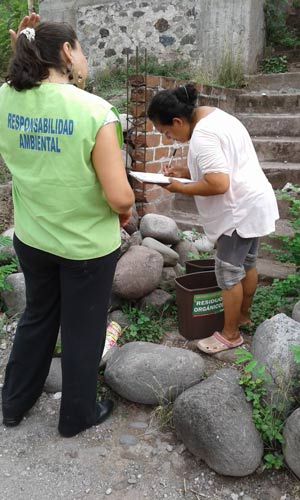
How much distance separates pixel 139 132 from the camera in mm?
3871

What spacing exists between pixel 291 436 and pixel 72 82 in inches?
66.0

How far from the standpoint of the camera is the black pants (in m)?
1.81

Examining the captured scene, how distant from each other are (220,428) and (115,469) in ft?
1.67

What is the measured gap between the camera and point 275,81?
5.71 m

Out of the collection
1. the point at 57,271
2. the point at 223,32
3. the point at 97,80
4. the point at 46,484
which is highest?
the point at 223,32

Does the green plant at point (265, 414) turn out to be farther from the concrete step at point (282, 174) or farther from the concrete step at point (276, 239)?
the concrete step at point (282, 174)

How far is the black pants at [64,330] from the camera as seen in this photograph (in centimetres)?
181

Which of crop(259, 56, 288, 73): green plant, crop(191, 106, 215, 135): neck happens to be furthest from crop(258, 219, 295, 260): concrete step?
crop(259, 56, 288, 73): green plant

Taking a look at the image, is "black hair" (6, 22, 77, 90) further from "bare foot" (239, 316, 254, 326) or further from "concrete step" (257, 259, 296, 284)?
"concrete step" (257, 259, 296, 284)

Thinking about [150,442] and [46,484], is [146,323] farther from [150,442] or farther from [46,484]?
[46,484]

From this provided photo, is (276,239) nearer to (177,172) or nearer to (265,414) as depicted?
(177,172)

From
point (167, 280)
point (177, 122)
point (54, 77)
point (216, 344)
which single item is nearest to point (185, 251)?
point (167, 280)

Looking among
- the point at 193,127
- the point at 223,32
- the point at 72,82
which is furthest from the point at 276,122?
the point at 72,82

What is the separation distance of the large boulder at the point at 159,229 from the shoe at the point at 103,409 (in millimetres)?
1444
